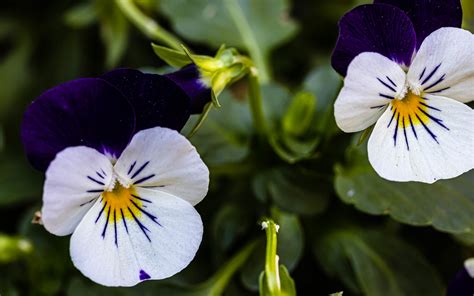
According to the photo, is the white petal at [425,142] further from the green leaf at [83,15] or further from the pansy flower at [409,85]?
the green leaf at [83,15]

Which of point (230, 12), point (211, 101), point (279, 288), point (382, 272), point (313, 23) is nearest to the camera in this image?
point (279, 288)

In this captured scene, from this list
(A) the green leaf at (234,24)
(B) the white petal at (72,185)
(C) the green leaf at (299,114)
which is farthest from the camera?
(A) the green leaf at (234,24)

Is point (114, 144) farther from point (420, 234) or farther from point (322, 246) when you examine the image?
point (420, 234)

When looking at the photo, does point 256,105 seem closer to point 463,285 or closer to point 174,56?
point 174,56

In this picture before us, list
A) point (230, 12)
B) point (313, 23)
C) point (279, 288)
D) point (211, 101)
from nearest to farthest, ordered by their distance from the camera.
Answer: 1. point (279, 288)
2. point (211, 101)
3. point (230, 12)
4. point (313, 23)

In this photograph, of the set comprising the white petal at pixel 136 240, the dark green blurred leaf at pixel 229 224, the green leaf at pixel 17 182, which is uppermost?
the white petal at pixel 136 240

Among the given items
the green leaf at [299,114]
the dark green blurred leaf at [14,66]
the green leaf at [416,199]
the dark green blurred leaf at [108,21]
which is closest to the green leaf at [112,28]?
the dark green blurred leaf at [108,21]

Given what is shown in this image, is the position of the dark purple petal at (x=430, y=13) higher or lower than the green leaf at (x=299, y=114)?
higher

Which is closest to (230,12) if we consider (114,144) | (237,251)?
(237,251)
